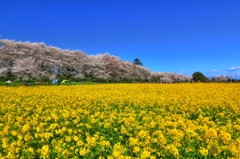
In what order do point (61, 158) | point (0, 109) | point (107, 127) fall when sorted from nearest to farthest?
point (61, 158)
point (107, 127)
point (0, 109)

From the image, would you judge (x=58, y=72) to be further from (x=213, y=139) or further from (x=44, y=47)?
(x=213, y=139)

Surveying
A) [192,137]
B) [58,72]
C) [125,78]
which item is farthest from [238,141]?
[125,78]

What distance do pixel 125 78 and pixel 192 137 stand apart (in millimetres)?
61152

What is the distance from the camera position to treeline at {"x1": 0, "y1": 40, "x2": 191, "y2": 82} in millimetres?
40625

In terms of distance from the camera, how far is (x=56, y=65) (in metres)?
47.5

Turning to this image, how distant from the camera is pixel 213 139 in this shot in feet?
16.7

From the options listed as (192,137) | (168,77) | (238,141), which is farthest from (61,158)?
(168,77)

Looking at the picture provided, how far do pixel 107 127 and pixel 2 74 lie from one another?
129 ft

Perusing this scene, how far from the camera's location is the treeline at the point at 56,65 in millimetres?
40625

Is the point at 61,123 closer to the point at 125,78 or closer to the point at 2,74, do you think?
the point at 2,74

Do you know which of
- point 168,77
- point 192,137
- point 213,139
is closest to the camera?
point 213,139

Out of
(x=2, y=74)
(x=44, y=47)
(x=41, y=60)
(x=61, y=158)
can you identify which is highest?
(x=44, y=47)

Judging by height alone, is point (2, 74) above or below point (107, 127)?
above

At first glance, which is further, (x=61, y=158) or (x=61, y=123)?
(x=61, y=123)
